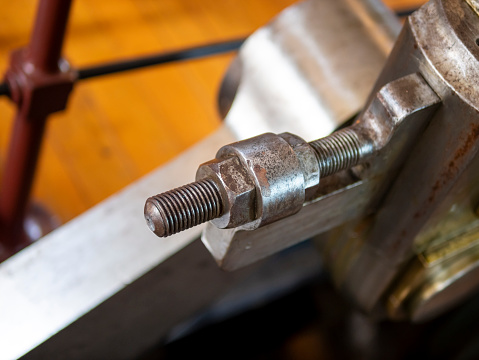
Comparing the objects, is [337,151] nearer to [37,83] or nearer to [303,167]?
[303,167]

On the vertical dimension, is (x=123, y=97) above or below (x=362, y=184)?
above

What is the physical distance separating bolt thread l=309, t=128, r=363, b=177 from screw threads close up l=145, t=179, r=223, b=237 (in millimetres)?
82

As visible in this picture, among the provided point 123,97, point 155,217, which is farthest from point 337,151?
point 123,97

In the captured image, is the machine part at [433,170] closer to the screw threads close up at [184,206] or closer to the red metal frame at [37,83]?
the screw threads close up at [184,206]

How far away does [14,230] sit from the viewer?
1076mm

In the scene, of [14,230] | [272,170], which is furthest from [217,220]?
[14,230]

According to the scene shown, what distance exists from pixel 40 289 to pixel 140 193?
0.13 metres

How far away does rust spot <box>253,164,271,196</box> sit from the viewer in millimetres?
405

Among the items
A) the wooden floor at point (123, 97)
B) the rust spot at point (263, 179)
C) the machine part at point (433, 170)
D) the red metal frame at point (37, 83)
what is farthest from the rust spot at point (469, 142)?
the wooden floor at point (123, 97)

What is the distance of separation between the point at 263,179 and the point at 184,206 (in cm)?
5

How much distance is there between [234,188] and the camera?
0.40 metres

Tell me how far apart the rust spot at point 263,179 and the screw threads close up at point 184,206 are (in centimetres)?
3

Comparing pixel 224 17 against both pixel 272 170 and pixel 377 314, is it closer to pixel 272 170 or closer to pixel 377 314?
pixel 377 314

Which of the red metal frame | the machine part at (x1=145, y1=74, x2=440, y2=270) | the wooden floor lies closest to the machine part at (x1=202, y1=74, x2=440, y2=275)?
the machine part at (x1=145, y1=74, x2=440, y2=270)
